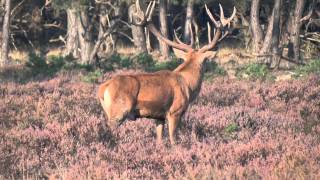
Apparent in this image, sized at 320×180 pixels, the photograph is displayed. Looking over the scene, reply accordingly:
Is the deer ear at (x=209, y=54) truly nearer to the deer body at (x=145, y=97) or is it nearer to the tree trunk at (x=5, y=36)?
the deer body at (x=145, y=97)

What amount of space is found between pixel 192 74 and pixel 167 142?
1.30 meters

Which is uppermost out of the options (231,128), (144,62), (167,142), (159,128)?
(159,128)

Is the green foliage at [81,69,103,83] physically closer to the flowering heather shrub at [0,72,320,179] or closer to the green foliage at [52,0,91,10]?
the flowering heather shrub at [0,72,320,179]

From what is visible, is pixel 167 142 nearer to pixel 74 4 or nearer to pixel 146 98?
pixel 146 98

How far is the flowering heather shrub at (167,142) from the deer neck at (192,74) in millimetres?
606

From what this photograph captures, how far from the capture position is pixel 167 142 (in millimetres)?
8883

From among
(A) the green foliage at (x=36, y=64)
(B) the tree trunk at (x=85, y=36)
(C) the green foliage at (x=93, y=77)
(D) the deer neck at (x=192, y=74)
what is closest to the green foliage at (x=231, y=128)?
(D) the deer neck at (x=192, y=74)

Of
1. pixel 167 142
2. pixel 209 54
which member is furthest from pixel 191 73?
pixel 167 142

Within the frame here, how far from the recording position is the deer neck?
9.56 m

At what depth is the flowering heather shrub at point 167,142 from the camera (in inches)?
269

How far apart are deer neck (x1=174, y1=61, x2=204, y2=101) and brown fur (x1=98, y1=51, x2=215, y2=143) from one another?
0.43 feet

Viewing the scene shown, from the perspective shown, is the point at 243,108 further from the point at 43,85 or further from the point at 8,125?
the point at 43,85

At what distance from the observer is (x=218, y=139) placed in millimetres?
8852

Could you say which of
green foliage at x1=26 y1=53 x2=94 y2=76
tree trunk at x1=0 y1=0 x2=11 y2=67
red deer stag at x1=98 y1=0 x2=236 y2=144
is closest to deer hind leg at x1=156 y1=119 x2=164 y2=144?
red deer stag at x1=98 y1=0 x2=236 y2=144
